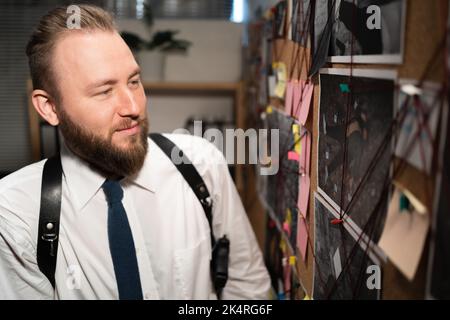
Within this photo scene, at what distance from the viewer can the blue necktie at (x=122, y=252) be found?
2.74ft

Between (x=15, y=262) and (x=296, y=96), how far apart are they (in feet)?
2.13

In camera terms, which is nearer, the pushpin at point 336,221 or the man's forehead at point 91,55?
the pushpin at point 336,221

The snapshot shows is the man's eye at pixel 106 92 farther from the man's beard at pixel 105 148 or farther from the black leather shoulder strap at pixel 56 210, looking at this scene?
the black leather shoulder strap at pixel 56 210

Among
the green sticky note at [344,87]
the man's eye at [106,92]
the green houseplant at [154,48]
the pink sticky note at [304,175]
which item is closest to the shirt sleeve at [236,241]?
the pink sticky note at [304,175]

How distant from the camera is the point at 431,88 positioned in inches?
14.9

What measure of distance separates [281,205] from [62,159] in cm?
54

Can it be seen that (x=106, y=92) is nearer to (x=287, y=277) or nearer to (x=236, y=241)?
(x=236, y=241)

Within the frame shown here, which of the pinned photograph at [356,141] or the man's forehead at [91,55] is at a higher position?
the man's forehead at [91,55]

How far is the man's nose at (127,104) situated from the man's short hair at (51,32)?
12 cm

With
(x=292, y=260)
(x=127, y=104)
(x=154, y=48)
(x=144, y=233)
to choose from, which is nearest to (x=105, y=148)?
(x=127, y=104)

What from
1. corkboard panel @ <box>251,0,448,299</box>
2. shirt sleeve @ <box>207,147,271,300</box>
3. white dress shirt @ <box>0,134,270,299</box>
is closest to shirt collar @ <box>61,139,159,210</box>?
white dress shirt @ <box>0,134,270,299</box>

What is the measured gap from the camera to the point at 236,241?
1.00 metres

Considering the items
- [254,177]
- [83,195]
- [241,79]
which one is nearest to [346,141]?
[83,195]
